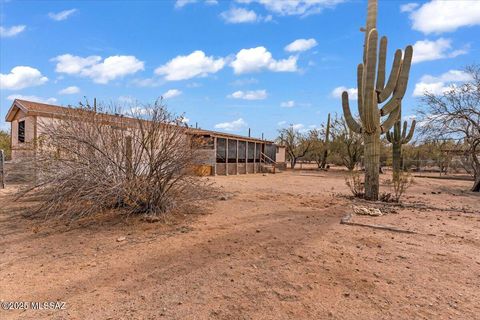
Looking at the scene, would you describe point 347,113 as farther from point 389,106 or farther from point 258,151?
point 258,151

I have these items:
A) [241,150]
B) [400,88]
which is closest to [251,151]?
[241,150]

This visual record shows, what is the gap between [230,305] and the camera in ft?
9.36

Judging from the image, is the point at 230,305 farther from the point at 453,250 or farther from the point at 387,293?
the point at 453,250

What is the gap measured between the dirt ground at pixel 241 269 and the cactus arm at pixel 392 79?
172 inches

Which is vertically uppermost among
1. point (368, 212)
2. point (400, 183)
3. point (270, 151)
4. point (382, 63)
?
point (382, 63)

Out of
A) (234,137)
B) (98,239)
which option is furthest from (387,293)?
(234,137)

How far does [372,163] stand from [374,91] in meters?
2.07

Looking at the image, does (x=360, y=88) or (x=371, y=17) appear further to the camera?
(x=360, y=88)

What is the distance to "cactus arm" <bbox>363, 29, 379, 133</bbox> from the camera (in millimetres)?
8758

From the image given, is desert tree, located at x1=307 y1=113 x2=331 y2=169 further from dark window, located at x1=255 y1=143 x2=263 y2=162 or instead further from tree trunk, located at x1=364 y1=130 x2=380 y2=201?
tree trunk, located at x1=364 y1=130 x2=380 y2=201

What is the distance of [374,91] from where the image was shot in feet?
28.9

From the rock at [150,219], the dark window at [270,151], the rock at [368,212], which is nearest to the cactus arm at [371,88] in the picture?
the rock at [368,212]

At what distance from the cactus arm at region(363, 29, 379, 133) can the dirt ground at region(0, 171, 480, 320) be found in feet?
11.6

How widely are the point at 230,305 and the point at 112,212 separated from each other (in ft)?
14.1
